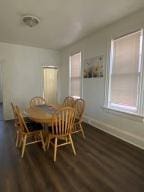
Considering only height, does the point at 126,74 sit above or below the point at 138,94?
above

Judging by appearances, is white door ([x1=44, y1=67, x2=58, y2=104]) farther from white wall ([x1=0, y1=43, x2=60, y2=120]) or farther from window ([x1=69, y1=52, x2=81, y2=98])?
window ([x1=69, y1=52, x2=81, y2=98])

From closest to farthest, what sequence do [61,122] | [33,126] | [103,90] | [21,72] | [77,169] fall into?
[77,169] → [61,122] → [33,126] → [103,90] → [21,72]

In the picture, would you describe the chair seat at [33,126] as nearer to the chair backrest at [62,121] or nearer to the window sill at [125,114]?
the chair backrest at [62,121]

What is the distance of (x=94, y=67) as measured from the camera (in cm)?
370

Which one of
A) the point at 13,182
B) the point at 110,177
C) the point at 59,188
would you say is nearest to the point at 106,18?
the point at 110,177

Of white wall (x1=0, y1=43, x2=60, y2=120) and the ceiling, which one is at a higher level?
the ceiling

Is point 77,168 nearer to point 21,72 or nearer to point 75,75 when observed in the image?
point 75,75

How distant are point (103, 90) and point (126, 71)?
788 mm

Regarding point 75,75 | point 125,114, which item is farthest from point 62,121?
point 75,75

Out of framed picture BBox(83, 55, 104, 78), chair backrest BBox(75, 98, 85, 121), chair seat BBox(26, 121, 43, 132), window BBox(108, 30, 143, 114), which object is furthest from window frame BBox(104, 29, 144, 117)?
chair seat BBox(26, 121, 43, 132)

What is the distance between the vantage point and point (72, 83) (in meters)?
4.92

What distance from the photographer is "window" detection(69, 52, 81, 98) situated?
4.51 meters

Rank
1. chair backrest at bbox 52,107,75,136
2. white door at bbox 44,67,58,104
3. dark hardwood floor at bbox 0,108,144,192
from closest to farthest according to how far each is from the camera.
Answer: dark hardwood floor at bbox 0,108,144,192 → chair backrest at bbox 52,107,75,136 → white door at bbox 44,67,58,104

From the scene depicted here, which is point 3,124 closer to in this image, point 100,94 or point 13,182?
point 13,182
